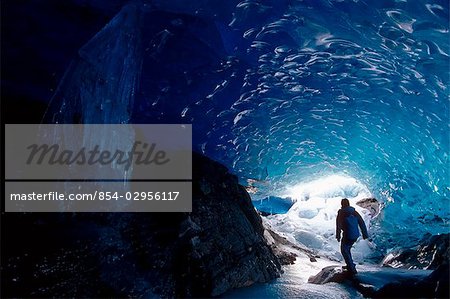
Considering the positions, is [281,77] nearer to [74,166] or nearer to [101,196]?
[74,166]

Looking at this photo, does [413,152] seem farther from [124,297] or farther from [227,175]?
[124,297]

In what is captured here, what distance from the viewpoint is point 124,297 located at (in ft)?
16.7

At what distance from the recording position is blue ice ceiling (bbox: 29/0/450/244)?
4430mm

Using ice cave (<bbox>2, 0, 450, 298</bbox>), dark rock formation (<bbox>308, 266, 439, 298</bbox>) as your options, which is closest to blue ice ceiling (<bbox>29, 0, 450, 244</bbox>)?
ice cave (<bbox>2, 0, 450, 298</bbox>)

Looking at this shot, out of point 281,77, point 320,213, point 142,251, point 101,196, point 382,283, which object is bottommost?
point 382,283

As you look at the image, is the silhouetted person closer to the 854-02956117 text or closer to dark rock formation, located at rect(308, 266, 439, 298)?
dark rock formation, located at rect(308, 266, 439, 298)

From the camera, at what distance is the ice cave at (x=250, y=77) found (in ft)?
14.6

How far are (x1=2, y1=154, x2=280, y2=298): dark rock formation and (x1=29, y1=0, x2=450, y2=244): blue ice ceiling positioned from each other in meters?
2.32

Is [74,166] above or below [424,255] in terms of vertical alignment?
above

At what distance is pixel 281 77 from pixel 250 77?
0.65m

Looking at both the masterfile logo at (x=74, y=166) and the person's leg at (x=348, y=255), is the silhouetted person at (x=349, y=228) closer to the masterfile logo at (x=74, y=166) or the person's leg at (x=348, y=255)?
the person's leg at (x=348, y=255)

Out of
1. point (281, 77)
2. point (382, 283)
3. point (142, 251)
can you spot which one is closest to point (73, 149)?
point (142, 251)

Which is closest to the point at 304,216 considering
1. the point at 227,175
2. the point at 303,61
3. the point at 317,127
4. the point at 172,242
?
the point at 227,175

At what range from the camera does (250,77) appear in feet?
20.0
